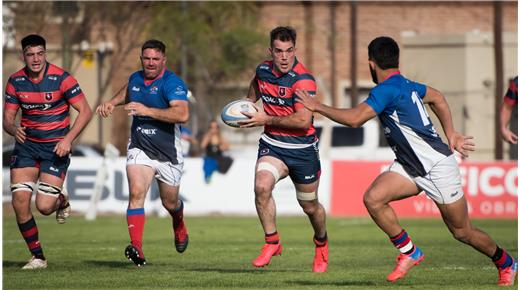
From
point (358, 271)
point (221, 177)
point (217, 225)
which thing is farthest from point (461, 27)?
point (358, 271)

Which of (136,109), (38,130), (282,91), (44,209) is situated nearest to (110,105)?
(136,109)

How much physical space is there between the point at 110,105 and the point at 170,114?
24.6 inches

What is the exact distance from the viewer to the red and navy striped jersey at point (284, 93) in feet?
39.6

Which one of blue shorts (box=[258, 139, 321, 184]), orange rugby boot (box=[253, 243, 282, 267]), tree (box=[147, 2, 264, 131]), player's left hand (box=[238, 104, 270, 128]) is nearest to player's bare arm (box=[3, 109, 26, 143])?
blue shorts (box=[258, 139, 321, 184])

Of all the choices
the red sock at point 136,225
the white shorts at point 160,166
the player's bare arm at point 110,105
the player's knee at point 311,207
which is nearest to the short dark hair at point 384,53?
the player's knee at point 311,207

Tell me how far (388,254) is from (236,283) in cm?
460

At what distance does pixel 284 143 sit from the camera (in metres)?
12.4

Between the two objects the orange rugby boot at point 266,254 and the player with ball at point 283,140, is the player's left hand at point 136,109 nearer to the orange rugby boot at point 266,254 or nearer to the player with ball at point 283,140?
the player with ball at point 283,140

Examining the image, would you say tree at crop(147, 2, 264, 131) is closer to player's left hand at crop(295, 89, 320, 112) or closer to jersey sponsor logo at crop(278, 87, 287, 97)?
jersey sponsor logo at crop(278, 87, 287, 97)

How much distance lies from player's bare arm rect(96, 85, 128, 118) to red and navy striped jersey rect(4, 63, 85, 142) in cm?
38

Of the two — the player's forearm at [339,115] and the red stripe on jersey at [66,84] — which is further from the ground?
the red stripe on jersey at [66,84]

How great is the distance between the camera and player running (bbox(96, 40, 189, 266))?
1270cm

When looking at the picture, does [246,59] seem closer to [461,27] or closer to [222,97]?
[222,97]

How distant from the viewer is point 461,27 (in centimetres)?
→ 4309
